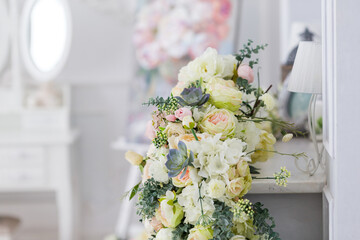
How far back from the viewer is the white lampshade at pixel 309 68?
43.4 inches

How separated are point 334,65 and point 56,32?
104 inches

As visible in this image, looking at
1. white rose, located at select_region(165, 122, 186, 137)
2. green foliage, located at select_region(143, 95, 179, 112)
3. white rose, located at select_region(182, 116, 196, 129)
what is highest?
green foliage, located at select_region(143, 95, 179, 112)

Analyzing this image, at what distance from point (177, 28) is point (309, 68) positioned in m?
1.98

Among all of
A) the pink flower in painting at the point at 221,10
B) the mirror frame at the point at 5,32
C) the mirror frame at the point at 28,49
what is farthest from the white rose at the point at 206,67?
the mirror frame at the point at 5,32

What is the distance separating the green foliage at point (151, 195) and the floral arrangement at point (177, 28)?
82.6 inches

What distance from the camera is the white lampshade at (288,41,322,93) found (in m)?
1.10

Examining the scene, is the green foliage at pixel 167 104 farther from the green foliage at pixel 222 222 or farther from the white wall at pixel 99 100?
the white wall at pixel 99 100

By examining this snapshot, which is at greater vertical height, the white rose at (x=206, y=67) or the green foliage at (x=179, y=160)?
the white rose at (x=206, y=67)

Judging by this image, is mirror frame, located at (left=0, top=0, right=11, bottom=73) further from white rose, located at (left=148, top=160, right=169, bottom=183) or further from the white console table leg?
white rose, located at (left=148, top=160, right=169, bottom=183)

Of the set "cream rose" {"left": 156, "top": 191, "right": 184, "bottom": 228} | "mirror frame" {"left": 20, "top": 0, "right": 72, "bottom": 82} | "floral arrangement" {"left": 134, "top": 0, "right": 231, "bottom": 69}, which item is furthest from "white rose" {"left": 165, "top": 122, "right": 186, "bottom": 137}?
"mirror frame" {"left": 20, "top": 0, "right": 72, "bottom": 82}

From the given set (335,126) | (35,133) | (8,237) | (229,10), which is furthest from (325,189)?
(35,133)

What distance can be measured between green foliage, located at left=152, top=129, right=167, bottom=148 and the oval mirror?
2.62 metres

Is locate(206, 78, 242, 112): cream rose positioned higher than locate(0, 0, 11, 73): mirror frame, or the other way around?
locate(0, 0, 11, 73): mirror frame

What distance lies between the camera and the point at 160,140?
1.00 meters
